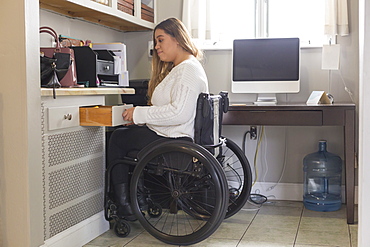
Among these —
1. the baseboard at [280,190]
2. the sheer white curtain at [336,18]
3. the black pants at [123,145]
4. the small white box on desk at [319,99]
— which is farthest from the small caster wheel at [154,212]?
the sheer white curtain at [336,18]

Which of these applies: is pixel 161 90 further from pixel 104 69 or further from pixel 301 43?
pixel 301 43

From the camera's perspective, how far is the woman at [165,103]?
2549mm

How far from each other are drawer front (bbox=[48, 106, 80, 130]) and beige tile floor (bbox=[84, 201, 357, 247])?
2.13ft

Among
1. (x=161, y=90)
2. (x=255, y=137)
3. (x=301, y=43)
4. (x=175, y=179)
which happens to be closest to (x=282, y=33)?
(x=301, y=43)

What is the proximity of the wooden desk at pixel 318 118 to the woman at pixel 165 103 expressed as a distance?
22.0 inches

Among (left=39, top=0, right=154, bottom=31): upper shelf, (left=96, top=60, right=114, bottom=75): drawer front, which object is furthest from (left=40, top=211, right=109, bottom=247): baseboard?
(left=39, top=0, right=154, bottom=31): upper shelf

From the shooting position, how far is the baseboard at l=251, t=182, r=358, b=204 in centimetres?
366

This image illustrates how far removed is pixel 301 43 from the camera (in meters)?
3.58

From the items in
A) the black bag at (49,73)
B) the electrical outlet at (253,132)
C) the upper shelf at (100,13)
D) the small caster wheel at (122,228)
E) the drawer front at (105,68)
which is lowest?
the small caster wheel at (122,228)

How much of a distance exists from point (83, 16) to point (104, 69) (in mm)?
490

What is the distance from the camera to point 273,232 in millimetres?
2822

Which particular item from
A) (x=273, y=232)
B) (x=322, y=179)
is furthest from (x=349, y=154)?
(x=273, y=232)

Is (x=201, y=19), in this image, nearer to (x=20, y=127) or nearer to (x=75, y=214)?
(x=75, y=214)

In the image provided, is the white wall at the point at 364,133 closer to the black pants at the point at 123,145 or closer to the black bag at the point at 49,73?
the black pants at the point at 123,145
